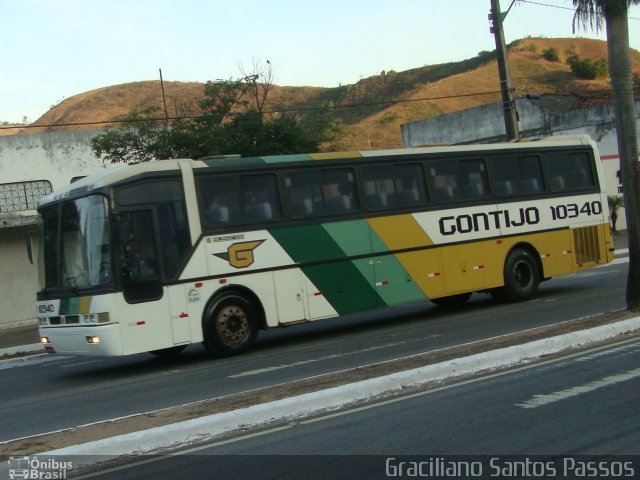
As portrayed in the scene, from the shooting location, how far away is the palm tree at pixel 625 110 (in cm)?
1280

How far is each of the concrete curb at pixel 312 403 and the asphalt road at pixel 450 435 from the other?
25 centimetres

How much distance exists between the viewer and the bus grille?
59.6 ft

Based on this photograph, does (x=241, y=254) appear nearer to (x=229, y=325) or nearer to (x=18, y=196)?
(x=229, y=325)

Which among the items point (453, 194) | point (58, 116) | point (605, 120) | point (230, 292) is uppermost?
point (58, 116)

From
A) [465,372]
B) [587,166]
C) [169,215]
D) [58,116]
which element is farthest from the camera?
[58,116]

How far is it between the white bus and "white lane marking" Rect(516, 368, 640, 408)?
6316mm

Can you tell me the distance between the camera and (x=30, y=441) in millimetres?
7426

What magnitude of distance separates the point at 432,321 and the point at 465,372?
21.5 feet

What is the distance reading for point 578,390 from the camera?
324 inches

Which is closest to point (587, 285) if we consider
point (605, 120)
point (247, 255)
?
point (247, 255)

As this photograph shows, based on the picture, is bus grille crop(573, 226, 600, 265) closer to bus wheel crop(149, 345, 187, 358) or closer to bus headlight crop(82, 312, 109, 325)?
bus wheel crop(149, 345, 187, 358)

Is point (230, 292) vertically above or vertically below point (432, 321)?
above

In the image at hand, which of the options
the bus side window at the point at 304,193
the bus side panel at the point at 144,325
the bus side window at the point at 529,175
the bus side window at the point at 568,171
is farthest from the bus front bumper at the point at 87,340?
the bus side window at the point at 568,171

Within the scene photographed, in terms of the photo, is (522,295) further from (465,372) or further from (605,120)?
(605,120)
